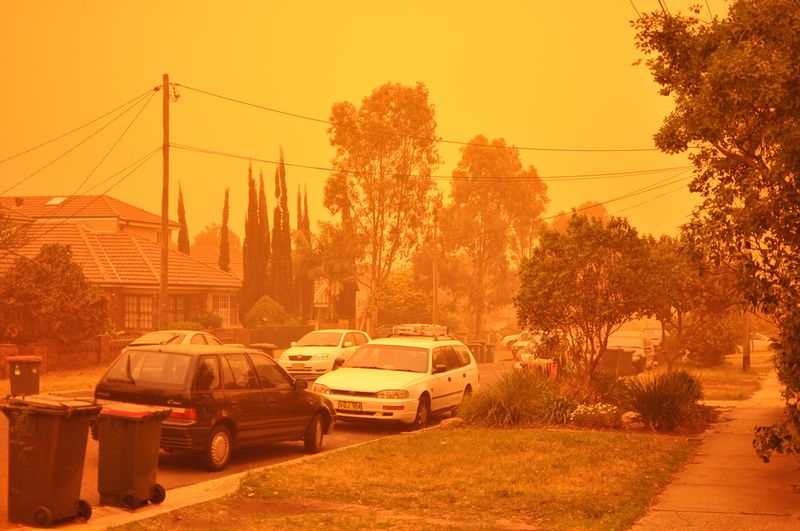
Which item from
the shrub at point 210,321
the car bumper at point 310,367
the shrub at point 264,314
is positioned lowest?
the car bumper at point 310,367

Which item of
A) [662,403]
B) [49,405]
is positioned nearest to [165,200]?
[662,403]

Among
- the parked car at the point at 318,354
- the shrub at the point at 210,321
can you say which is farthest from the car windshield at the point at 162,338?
the shrub at the point at 210,321

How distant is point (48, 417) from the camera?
891cm

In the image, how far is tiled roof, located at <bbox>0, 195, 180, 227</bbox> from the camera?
5298cm

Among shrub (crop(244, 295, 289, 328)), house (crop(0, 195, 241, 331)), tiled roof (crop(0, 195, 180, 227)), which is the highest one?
tiled roof (crop(0, 195, 180, 227))

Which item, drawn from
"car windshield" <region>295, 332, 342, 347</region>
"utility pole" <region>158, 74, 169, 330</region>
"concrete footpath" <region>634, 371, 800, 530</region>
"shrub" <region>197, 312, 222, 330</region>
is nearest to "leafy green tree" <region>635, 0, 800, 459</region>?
"concrete footpath" <region>634, 371, 800, 530</region>

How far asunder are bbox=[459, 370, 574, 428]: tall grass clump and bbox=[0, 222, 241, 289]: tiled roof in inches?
1160

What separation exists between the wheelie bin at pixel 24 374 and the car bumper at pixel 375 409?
7.92 m

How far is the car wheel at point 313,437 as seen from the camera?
15117 millimetres

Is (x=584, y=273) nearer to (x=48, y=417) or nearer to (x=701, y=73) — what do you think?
(x=701, y=73)

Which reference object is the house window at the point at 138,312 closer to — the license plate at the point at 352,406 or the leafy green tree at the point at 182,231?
the leafy green tree at the point at 182,231

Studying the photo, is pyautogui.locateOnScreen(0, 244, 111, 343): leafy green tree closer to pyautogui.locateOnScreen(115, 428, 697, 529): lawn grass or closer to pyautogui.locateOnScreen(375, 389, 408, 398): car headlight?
pyautogui.locateOnScreen(375, 389, 408, 398): car headlight

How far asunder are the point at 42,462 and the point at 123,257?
131 feet

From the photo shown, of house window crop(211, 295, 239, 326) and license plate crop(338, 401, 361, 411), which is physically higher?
house window crop(211, 295, 239, 326)
